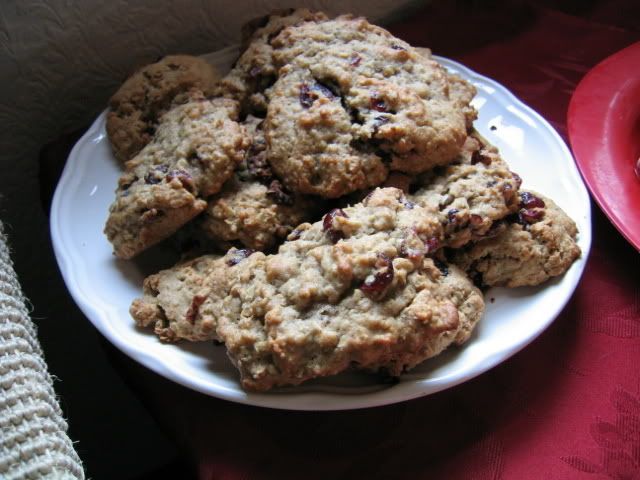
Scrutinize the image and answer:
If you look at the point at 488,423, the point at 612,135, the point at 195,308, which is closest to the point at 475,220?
the point at 488,423

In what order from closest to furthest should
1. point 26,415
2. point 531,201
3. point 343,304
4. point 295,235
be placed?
point 26,415 < point 343,304 < point 295,235 < point 531,201

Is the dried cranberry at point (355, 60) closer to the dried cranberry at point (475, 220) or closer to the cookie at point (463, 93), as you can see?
the cookie at point (463, 93)

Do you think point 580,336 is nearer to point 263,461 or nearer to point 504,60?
point 263,461

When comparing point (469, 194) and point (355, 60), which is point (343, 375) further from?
point (355, 60)

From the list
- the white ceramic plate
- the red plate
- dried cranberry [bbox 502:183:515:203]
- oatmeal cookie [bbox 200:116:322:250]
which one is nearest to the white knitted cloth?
the white ceramic plate

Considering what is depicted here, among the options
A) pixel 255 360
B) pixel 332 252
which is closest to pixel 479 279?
pixel 332 252

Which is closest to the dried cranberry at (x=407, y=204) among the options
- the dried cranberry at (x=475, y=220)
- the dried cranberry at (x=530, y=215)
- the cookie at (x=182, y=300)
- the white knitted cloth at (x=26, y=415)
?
the dried cranberry at (x=475, y=220)
